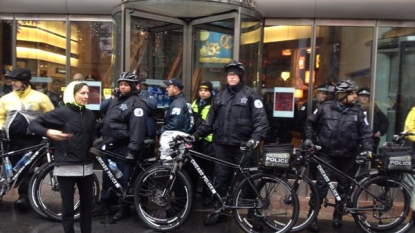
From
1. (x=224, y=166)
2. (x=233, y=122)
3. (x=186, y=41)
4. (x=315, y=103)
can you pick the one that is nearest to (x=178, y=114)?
(x=233, y=122)

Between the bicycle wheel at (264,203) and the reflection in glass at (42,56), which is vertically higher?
the reflection in glass at (42,56)

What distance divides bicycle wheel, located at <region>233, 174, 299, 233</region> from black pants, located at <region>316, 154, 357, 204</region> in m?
0.57

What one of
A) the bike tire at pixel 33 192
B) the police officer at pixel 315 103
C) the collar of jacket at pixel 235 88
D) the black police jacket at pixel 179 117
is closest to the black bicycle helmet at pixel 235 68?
the collar of jacket at pixel 235 88

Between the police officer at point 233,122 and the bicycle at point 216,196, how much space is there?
0.17 metres

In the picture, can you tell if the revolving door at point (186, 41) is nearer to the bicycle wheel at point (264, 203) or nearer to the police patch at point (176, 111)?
the police patch at point (176, 111)

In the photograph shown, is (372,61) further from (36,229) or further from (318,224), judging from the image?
(36,229)

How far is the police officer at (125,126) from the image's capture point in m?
4.95

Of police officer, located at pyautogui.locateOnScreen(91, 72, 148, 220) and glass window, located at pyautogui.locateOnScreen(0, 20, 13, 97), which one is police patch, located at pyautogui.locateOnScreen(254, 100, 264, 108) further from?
glass window, located at pyautogui.locateOnScreen(0, 20, 13, 97)

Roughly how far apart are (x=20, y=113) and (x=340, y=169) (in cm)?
404

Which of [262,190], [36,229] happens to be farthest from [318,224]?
[36,229]

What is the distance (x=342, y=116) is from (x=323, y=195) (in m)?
0.96

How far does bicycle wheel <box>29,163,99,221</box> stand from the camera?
4.97 meters

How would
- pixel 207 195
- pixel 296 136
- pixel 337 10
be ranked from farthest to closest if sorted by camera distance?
1. pixel 296 136
2. pixel 337 10
3. pixel 207 195

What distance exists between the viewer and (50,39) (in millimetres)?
7117
